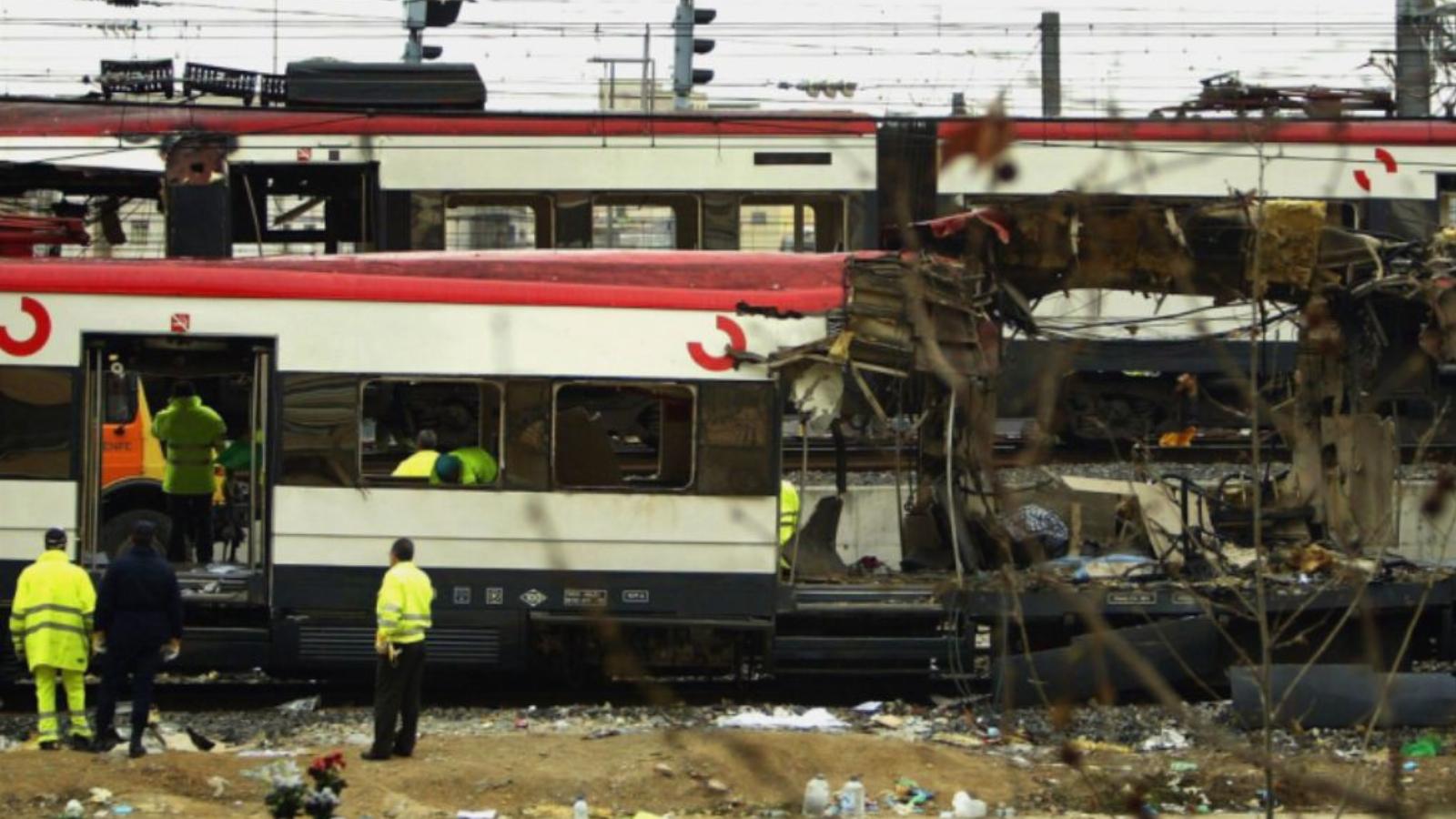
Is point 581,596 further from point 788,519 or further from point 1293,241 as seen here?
point 1293,241

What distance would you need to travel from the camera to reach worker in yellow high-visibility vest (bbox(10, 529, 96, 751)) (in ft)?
42.9

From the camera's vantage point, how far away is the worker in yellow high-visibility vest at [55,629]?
42.9ft

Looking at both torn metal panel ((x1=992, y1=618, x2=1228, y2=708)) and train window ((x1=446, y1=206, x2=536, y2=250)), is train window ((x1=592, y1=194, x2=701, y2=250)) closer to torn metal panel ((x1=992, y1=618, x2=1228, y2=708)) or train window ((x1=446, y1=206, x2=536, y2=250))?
train window ((x1=446, y1=206, x2=536, y2=250))

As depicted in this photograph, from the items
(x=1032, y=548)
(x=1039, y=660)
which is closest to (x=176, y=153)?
(x=1039, y=660)

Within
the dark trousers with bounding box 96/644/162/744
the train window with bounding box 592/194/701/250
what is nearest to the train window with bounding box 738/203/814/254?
the train window with bounding box 592/194/701/250

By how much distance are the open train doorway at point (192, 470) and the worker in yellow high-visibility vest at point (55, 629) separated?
46cm

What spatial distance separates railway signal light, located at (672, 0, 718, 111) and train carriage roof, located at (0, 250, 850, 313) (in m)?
13.0

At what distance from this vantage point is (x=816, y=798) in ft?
35.8

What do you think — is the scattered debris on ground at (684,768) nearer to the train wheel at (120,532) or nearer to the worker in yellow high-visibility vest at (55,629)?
the worker in yellow high-visibility vest at (55,629)

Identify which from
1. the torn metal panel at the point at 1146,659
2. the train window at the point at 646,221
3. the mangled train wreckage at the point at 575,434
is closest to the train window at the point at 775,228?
the train window at the point at 646,221

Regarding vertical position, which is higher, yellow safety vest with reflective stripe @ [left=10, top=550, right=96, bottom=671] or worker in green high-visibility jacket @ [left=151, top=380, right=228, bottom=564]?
worker in green high-visibility jacket @ [left=151, top=380, right=228, bottom=564]

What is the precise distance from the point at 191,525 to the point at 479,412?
3300mm

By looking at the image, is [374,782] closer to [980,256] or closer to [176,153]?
[980,256]

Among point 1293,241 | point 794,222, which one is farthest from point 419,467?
point 794,222
